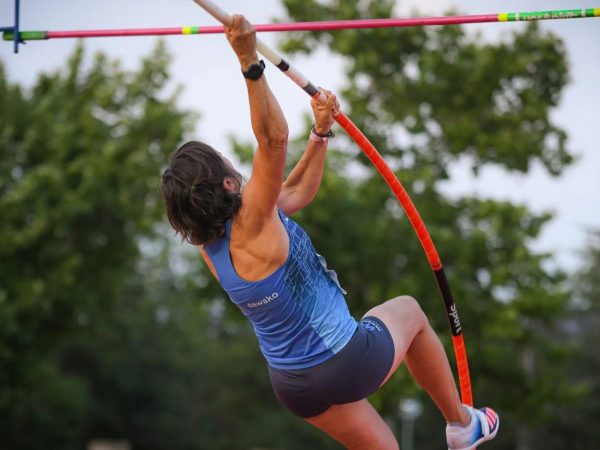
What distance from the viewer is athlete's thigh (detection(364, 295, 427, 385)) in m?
4.35

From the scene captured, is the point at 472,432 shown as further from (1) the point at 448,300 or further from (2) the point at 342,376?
(2) the point at 342,376

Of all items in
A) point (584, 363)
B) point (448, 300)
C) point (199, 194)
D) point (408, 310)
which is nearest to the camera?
point (199, 194)

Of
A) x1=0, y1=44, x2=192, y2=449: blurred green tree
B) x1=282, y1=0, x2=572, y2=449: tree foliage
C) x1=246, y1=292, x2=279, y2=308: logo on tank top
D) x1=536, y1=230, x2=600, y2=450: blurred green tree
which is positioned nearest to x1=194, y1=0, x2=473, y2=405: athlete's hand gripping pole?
x1=246, y1=292, x2=279, y2=308: logo on tank top

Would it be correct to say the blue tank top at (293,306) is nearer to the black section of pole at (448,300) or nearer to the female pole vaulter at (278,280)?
the female pole vaulter at (278,280)

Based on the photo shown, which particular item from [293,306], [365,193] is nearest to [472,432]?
[293,306]

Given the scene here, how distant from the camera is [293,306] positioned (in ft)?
13.3

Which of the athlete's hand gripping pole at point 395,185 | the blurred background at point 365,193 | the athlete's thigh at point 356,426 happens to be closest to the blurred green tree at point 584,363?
the blurred background at point 365,193

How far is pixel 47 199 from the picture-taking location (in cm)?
2019

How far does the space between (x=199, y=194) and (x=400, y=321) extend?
1207mm

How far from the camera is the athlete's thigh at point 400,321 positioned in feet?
14.3

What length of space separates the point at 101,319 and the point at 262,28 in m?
21.1

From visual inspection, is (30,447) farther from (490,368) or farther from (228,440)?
(490,368)

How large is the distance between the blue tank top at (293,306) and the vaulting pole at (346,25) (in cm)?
148

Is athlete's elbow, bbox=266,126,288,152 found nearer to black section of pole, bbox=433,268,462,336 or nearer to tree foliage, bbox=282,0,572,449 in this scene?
black section of pole, bbox=433,268,462,336
